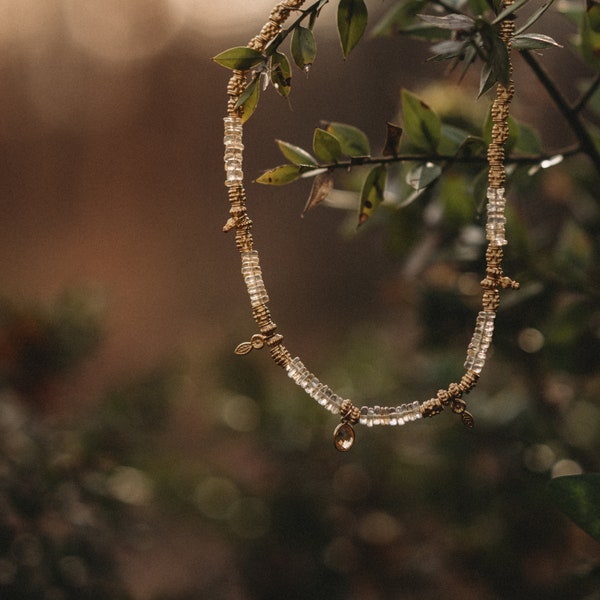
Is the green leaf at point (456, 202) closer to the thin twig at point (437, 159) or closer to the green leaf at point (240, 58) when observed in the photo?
the thin twig at point (437, 159)

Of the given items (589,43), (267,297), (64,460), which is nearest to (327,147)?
(267,297)

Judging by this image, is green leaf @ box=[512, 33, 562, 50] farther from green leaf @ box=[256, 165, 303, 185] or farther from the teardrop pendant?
the teardrop pendant

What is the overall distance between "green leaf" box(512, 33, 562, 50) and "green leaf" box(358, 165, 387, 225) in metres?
0.13

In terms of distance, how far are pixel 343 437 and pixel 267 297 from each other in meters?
0.12

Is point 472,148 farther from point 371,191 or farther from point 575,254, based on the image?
point 575,254

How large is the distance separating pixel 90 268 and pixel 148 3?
71cm

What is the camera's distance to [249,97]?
428 mm

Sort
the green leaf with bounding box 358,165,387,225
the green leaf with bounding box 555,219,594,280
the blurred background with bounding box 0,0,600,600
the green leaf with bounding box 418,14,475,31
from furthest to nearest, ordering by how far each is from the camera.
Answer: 1. the blurred background with bounding box 0,0,600,600
2. the green leaf with bounding box 555,219,594,280
3. the green leaf with bounding box 358,165,387,225
4. the green leaf with bounding box 418,14,475,31

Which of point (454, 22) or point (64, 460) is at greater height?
point (454, 22)

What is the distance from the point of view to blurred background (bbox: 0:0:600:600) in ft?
2.36

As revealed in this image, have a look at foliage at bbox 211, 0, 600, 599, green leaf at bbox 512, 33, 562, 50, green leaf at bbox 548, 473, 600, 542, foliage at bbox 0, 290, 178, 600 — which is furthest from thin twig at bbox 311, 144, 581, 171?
foliage at bbox 0, 290, 178, 600

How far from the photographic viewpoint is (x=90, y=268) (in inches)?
63.6

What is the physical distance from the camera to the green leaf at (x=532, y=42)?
0.39m

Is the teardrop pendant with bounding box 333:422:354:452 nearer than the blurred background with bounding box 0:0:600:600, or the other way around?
the teardrop pendant with bounding box 333:422:354:452
